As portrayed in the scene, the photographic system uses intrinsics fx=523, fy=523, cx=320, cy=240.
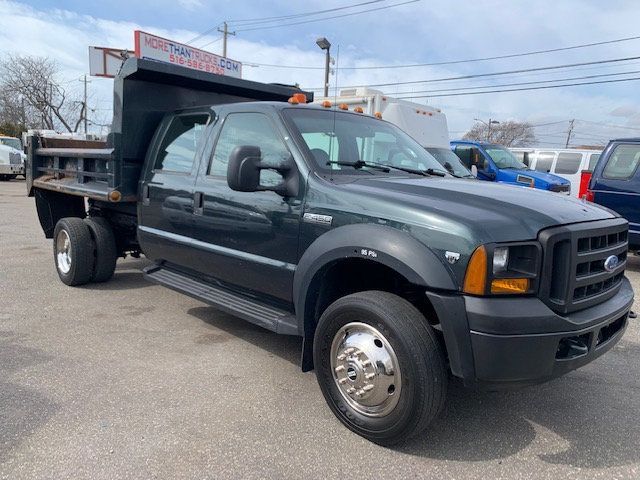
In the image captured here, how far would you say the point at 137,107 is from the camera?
16.7ft

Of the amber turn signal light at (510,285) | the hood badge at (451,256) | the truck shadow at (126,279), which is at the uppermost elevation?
the hood badge at (451,256)

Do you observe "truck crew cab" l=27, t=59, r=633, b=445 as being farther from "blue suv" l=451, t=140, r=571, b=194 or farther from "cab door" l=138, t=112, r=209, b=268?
"blue suv" l=451, t=140, r=571, b=194

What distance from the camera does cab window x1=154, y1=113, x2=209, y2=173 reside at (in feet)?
14.7

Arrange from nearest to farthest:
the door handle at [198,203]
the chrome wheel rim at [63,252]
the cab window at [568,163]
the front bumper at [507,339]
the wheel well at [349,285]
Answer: the front bumper at [507,339] → the wheel well at [349,285] → the door handle at [198,203] → the chrome wheel rim at [63,252] → the cab window at [568,163]

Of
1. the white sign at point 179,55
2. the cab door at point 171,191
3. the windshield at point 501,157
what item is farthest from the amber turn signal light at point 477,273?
the white sign at point 179,55

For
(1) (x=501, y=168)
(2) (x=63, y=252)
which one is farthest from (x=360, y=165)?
(1) (x=501, y=168)

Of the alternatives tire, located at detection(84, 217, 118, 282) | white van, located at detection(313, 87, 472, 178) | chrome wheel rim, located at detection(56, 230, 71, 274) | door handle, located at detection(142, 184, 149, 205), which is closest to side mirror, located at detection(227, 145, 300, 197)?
door handle, located at detection(142, 184, 149, 205)

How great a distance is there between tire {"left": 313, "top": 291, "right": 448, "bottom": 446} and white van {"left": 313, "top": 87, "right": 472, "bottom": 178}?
7931mm

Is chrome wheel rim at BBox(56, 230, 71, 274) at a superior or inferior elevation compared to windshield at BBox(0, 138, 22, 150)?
inferior

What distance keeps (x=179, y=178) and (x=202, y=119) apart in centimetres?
55

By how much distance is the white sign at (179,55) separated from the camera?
17781mm

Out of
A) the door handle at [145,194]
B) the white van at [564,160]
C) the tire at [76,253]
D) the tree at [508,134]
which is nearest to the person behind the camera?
the door handle at [145,194]

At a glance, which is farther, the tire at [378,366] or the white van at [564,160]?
the white van at [564,160]

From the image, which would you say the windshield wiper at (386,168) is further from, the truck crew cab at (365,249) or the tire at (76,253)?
the tire at (76,253)
